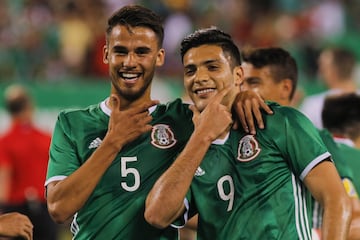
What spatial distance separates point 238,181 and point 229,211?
0.16 meters

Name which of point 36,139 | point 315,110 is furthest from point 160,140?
point 36,139

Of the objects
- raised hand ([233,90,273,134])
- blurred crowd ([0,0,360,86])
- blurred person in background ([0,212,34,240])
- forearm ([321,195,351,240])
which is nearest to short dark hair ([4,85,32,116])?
blurred crowd ([0,0,360,86])

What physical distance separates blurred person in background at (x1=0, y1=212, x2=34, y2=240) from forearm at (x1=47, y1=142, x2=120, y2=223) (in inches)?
15.0

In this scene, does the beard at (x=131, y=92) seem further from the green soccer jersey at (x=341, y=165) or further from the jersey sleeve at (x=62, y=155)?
the green soccer jersey at (x=341, y=165)

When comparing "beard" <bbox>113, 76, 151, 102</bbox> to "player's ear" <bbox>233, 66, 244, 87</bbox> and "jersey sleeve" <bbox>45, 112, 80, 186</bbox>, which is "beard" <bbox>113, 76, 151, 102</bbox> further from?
"player's ear" <bbox>233, 66, 244, 87</bbox>

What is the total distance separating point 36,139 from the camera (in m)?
9.86

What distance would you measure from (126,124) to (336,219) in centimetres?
114

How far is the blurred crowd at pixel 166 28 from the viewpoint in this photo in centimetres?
1402

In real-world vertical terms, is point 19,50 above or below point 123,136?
below

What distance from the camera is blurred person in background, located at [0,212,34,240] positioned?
4168mm

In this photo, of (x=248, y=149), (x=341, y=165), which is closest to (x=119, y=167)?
(x=248, y=149)

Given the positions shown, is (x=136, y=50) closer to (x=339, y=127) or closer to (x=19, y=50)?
(x=339, y=127)

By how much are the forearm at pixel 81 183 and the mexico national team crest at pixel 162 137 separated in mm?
370

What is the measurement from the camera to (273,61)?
639 centimetres
